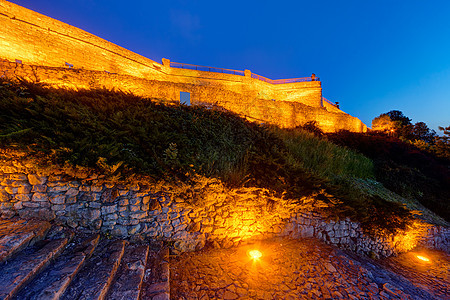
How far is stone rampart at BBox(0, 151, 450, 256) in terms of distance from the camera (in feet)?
8.21

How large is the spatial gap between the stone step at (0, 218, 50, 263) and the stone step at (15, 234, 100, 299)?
428 millimetres

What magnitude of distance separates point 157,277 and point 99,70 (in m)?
16.8

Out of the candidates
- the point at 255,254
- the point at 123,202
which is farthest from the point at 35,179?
the point at 255,254

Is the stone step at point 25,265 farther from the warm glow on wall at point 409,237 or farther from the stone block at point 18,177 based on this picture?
the warm glow on wall at point 409,237

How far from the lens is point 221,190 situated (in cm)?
318

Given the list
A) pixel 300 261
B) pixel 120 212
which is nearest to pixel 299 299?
pixel 300 261

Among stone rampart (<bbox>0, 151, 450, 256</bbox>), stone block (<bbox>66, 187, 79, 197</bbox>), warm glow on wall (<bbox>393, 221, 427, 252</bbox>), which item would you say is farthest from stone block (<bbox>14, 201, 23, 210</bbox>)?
warm glow on wall (<bbox>393, 221, 427, 252</bbox>)

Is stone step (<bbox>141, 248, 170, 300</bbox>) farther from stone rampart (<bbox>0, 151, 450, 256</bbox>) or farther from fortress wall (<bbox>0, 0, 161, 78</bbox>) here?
fortress wall (<bbox>0, 0, 161, 78</bbox>)

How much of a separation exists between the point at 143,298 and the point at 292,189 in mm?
3077

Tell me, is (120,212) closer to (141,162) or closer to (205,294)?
(141,162)

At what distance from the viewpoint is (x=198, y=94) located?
12.0 m

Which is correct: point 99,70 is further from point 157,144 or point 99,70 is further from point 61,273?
point 61,273

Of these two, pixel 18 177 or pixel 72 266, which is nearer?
pixel 72 266

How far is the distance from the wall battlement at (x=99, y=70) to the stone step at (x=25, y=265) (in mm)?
6755
